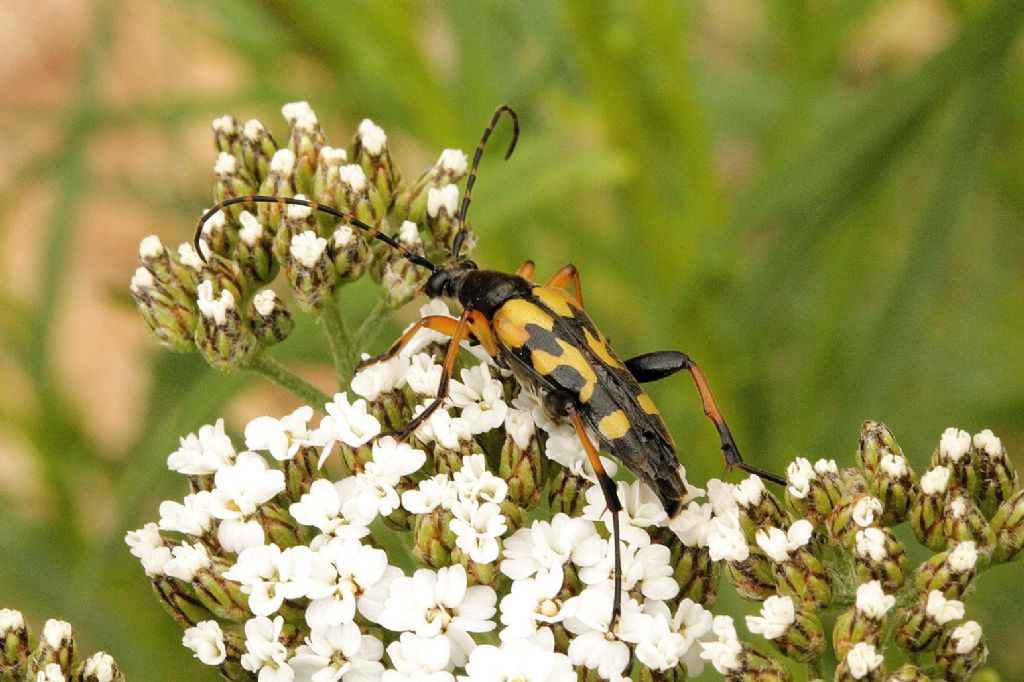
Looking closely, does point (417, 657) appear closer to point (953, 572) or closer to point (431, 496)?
point (431, 496)

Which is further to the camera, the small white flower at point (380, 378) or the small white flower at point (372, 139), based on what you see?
the small white flower at point (372, 139)

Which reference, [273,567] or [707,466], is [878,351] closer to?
[707,466]

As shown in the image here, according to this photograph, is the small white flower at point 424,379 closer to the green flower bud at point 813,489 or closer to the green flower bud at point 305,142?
the green flower bud at point 305,142

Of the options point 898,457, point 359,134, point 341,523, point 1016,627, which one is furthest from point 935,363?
point 341,523

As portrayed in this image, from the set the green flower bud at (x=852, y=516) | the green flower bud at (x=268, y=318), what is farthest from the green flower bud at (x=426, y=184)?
the green flower bud at (x=852, y=516)

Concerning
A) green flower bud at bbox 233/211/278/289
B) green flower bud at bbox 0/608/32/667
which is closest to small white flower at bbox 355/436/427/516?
green flower bud at bbox 233/211/278/289
